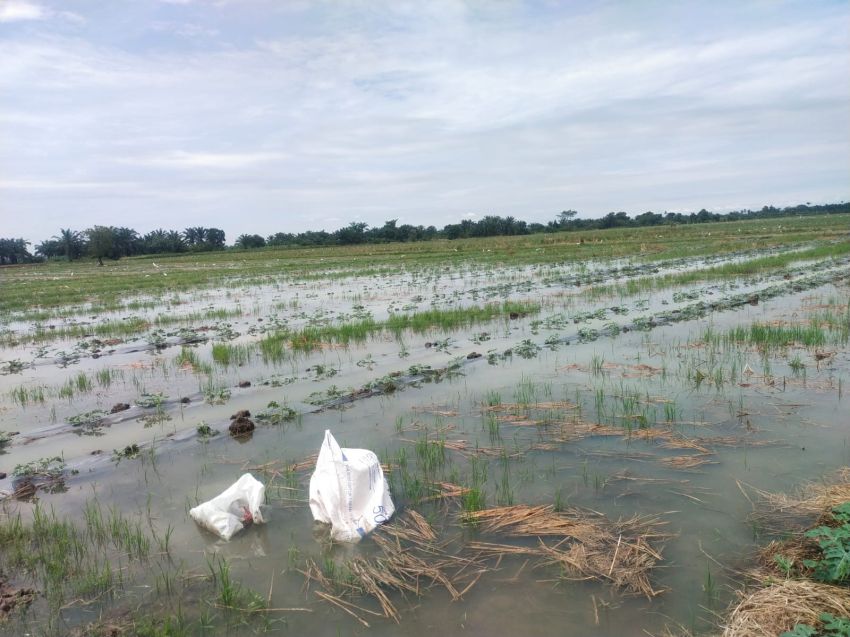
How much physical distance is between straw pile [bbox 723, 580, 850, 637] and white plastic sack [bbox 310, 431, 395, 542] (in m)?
2.02

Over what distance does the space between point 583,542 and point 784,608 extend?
105 cm

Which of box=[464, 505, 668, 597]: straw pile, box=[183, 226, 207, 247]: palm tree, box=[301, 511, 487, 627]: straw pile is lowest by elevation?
box=[301, 511, 487, 627]: straw pile

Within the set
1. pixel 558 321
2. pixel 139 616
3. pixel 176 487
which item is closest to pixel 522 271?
pixel 558 321

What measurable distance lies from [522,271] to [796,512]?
18.7 meters

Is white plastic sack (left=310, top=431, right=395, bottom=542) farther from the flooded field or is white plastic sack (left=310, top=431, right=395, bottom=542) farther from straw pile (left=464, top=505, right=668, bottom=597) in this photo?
straw pile (left=464, top=505, right=668, bottom=597)

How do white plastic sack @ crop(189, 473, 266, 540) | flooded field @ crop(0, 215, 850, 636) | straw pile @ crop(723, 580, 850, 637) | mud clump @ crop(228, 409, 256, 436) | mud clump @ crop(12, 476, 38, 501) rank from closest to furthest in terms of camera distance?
straw pile @ crop(723, 580, 850, 637) < flooded field @ crop(0, 215, 850, 636) < white plastic sack @ crop(189, 473, 266, 540) < mud clump @ crop(12, 476, 38, 501) < mud clump @ crop(228, 409, 256, 436)

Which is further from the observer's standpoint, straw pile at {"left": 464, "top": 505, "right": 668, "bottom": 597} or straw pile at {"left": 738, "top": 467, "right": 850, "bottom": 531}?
straw pile at {"left": 738, "top": 467, "right": 850, "bottom": 531}

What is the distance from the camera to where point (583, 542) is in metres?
3.36

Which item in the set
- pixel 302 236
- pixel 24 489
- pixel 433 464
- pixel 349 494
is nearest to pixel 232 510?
pixel 349 494

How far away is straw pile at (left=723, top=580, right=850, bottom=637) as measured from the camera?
98.5 inches

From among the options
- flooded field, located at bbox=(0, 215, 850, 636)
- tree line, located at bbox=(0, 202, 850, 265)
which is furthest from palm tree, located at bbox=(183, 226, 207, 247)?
flooded field, located at bbox=(0, 215, 850, 636)

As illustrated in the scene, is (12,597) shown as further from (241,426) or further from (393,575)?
(241,426)

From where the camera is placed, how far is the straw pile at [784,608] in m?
2.50

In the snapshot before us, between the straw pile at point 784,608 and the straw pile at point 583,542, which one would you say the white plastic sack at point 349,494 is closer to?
the straw pile at point 583,542
